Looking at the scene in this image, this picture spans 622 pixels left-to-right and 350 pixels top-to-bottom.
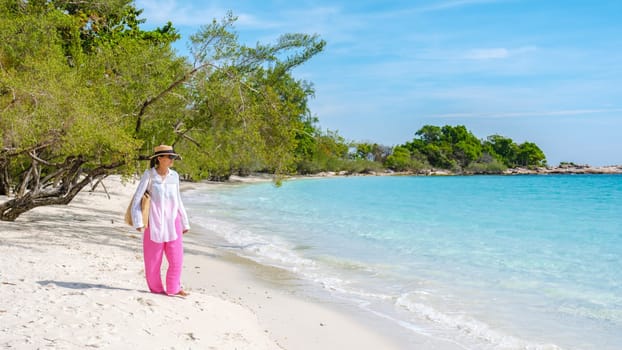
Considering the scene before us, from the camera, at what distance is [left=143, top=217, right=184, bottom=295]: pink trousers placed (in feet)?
19.7

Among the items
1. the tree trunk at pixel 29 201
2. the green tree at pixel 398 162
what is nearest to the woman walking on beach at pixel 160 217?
the tree trunk at pixel 29 201

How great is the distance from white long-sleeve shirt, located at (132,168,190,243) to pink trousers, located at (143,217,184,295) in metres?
0.09

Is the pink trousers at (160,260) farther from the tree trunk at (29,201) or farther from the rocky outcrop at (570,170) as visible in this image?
the rocky outcrop at (570,170)

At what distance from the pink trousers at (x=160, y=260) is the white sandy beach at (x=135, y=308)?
16 cm

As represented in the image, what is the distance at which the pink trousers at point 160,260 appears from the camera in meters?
6.00

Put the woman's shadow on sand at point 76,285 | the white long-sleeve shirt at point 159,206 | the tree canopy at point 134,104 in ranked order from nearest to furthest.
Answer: the white long-sleeve shirt at point 159,206, the woman's shadow on sand at point 76,285, the tree canopy at point 134,104

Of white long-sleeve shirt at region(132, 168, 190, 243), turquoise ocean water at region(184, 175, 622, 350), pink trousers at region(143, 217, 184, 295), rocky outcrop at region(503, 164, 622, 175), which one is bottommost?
turquoise ocean water at region(184, 175, 622, 350)

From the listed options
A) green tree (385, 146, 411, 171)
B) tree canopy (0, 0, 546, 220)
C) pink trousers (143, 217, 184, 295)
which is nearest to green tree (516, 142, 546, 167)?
green tree (385, 146, 411, 171)

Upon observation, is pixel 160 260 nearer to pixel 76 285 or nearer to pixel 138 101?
pixel 76 285

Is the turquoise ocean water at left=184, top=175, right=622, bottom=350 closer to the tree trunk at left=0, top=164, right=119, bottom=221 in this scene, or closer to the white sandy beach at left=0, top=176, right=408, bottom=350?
the white sandy beach at left=0, top=176, right=408, bottom=350

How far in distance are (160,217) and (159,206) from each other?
114mm

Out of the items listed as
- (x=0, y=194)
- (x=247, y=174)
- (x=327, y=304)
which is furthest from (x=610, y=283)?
(x=247, y=174)

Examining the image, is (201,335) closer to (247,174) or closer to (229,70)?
(229,70)

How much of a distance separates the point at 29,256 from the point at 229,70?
5.64 meters
